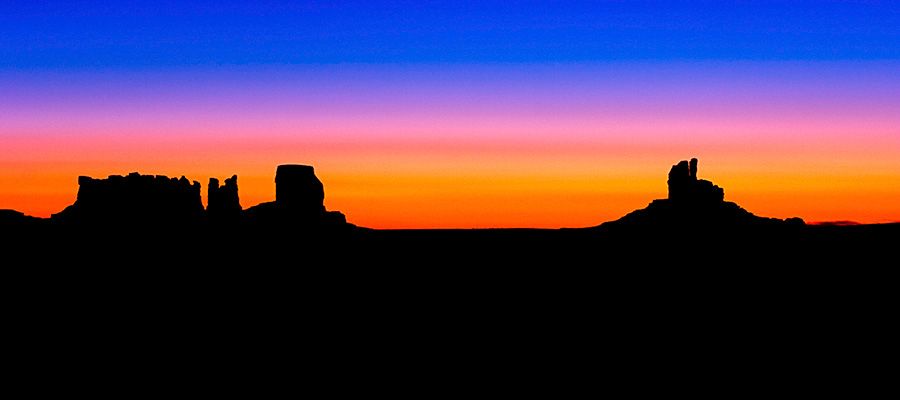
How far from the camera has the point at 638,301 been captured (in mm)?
63844

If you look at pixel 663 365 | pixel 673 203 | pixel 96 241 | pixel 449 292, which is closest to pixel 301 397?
pixel 663 365

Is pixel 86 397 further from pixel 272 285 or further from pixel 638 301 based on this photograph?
pixel 638 301

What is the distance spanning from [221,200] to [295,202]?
8.74 meters

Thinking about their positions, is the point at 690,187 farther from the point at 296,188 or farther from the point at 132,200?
the point at 132,200

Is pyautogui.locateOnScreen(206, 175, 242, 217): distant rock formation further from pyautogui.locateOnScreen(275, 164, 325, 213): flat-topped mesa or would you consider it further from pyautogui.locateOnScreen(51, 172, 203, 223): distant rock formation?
pyautogui.locateOnScreen(275, 164, 325, 213): flat-topped mesa

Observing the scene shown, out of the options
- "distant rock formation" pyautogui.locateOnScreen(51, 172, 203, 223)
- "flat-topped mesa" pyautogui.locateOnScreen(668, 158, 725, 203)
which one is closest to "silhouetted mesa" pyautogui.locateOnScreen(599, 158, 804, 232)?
"flat-topped mesa" pyautogui.locateOnScreen(668, 158, 725, 203)

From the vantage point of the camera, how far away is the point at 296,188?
3880 inches

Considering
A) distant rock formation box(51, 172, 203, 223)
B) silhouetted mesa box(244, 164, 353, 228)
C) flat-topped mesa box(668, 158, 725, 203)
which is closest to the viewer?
distant rock formation box(51, 172, 203, 223)

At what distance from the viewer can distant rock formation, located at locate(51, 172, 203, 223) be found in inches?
3593

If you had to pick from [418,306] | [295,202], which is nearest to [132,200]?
[295,202]

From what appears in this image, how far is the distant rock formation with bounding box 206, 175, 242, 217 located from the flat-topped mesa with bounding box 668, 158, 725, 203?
58.4m

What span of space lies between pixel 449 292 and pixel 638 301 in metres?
14.7

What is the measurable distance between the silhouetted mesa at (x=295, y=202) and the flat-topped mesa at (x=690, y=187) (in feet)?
160

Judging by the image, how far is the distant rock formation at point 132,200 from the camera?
299 feet
